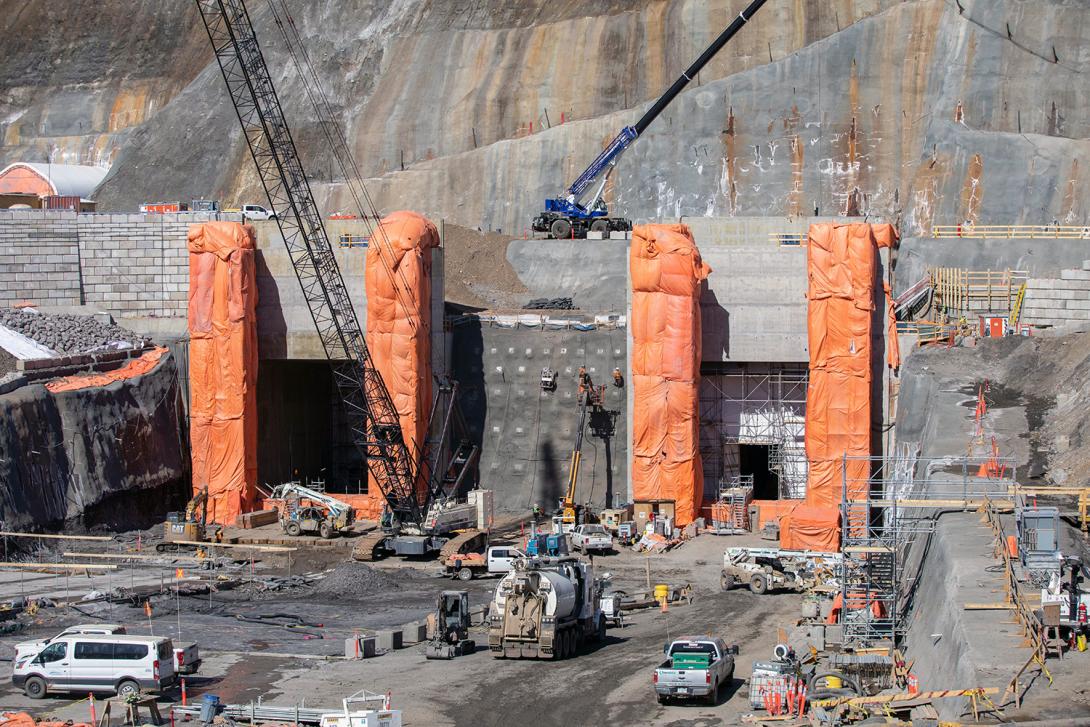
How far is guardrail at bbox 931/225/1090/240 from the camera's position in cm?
6831

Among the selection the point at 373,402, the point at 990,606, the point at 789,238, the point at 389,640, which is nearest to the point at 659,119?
the point at 789,238

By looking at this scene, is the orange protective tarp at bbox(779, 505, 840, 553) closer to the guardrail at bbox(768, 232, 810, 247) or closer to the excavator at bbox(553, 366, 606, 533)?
the excavator at bbox(553, 366, 606, 533)

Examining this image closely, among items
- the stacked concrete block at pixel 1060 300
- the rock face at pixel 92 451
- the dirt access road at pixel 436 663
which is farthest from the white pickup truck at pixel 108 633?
the stacked concrete block at pixel 1060 300

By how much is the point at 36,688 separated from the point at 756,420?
3751 cm

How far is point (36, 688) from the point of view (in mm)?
36844

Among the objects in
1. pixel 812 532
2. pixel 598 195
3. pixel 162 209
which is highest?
pixel 598 195

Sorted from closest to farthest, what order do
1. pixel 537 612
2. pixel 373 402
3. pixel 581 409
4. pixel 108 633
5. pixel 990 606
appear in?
1. pixel 990 606
2. pixel 108 633
3. pixel 537 612
4. pixel 373 402
5. pixel 581 409

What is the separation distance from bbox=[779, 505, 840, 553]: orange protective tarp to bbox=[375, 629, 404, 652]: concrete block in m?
19.6

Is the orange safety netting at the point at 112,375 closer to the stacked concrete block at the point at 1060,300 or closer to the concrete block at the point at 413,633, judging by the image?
the concrete block at the point at 413,633

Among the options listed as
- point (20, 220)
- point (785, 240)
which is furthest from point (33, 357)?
point (785, 240)

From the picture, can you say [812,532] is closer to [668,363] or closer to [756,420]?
[668,363]

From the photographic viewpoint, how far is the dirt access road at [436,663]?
3544 centimetres

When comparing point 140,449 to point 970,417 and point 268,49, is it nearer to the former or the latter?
point 970,417

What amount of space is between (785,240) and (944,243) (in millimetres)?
6867
